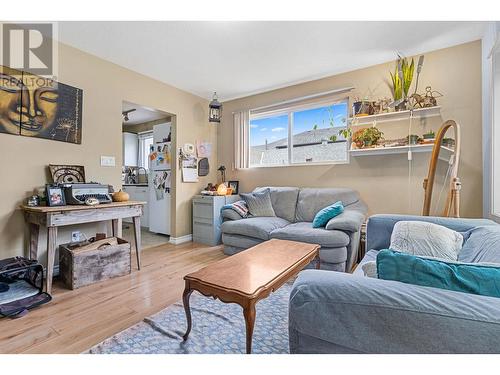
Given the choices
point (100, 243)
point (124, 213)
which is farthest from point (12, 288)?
point (124, 213)

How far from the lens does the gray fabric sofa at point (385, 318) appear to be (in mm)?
683

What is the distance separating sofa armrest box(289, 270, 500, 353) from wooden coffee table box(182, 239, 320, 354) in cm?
34

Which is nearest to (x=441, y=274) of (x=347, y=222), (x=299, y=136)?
(x=347, y=222)

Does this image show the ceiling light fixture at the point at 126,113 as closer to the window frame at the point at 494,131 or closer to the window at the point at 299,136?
the window at the point at 299,136

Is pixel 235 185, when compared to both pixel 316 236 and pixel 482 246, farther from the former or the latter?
pixel 482 246

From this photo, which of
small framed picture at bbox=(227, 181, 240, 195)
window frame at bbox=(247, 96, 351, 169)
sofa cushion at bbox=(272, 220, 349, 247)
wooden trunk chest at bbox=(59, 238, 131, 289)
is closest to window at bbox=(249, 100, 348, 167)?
window frame at bbox=(247, 96, 351, 169)

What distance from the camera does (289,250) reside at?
1963 millimetres

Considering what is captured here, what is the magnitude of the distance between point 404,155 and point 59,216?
3.75m

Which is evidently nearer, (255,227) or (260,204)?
(255,227)

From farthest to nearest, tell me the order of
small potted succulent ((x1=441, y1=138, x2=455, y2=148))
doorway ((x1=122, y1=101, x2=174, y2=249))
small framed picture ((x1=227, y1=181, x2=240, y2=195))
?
1. small framed picture ((x1=227, y1=181, x2=240, y2=195))
2. doorway ((x1=122, y1=101, x2=174, y2=249))
3. small potted succulent ((x1=441, y1=138, x2=455, y2=148))

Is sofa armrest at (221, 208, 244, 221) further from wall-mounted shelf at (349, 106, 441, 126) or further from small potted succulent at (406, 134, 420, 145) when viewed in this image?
small potted succulent at (406, 134, 420, 145)

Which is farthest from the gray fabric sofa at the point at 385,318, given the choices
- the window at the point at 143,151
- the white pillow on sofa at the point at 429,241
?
the window at the point at 143,151

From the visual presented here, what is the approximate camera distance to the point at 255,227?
286 cm

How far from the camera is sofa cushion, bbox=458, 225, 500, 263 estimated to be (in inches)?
47.4
